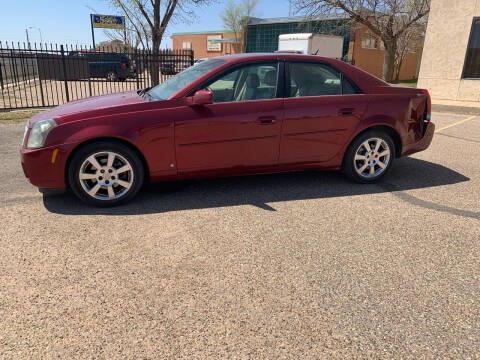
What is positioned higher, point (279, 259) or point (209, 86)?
point (209, 86)

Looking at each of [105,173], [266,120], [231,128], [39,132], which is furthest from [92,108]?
[266,120]

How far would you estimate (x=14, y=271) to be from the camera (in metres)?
2.92

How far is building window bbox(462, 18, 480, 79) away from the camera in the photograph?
13031 millimetres

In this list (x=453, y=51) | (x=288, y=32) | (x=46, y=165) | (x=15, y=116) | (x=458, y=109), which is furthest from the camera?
(x=288, y=32)

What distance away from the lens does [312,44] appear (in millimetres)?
20516

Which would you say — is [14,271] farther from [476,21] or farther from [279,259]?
[476,21]

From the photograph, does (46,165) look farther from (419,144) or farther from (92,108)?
(419,144)

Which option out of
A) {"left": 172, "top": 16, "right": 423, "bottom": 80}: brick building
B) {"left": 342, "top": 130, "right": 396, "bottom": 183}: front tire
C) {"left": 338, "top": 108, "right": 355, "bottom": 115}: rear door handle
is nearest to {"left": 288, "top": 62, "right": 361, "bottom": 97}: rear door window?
{"left": 338, "top": 108, "right": 355, "bottom": 115}: rear door handle

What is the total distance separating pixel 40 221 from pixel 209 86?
7.36 ft

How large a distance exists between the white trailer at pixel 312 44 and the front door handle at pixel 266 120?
1625cm

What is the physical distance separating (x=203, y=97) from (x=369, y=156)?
7.62 ft

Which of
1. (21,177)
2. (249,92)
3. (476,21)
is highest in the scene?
(476,21)

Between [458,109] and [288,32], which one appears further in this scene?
[288,32]

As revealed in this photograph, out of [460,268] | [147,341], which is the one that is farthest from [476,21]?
[147,341]
